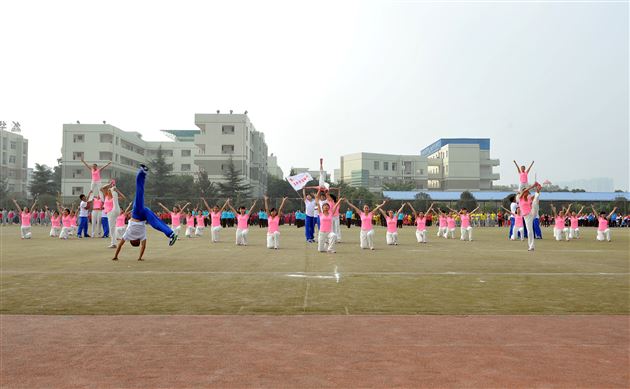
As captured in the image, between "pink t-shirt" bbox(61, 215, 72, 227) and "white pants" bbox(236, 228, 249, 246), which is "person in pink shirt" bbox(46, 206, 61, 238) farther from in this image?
"white pants" bbox(236, 228, 249, 246)

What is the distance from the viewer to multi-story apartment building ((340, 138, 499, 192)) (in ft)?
352

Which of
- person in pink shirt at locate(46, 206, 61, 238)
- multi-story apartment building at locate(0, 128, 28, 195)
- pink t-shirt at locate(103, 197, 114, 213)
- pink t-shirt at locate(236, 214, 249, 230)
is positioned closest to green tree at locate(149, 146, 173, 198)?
multi-story apartment building at locate(0, 128, 28, 195)

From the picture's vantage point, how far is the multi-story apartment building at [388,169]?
4510 inches

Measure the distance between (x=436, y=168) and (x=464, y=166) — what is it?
9.11 metres

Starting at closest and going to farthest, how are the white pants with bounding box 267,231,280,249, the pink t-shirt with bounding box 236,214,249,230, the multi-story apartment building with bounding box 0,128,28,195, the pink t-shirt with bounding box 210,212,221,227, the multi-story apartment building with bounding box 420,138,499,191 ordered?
the white pants with bounding box 267,231,280,249 → the pink t-shirt with bounding box 236,214,249,230 → the pink t-shirt with bounding box 210,212,221,227 → the multi-story apartment building with bounding box 0,128,28,195 → the multi-story apartment building with bounding box 420,138,499,191

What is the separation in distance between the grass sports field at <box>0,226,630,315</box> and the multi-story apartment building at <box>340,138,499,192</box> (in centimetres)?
9359

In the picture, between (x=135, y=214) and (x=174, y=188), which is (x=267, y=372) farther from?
(x=174, y=188)

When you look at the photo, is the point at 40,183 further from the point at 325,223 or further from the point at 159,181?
the point at 325,223

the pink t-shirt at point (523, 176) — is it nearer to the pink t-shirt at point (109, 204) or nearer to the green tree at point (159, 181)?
the pink t-shirt at point (109, 204)

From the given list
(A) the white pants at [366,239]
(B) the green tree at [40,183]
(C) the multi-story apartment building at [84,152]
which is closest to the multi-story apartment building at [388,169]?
(C) the multi-story apartment building at [84,152]

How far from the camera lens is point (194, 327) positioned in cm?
619

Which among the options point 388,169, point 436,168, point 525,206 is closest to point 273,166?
point 388,169

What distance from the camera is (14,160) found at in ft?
347

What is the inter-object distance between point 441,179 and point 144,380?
11227 centimetres
